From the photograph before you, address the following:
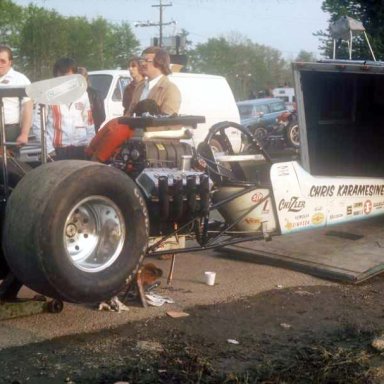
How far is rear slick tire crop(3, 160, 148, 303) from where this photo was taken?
484 centimetres

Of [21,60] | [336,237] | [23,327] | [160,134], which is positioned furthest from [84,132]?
[21,60]

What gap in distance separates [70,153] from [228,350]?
2816mm

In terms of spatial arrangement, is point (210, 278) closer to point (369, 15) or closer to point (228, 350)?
point (228, 350)

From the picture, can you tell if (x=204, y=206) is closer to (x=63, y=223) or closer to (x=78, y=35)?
(x=63, y=223)

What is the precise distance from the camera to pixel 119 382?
4.26 meters

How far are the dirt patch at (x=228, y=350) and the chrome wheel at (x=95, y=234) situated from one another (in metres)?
0.52

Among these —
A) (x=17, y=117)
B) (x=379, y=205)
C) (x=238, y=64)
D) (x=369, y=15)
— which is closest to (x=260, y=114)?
(x=369, y=15)

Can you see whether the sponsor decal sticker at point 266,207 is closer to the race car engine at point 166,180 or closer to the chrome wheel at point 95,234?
the race car engine at point 166,180

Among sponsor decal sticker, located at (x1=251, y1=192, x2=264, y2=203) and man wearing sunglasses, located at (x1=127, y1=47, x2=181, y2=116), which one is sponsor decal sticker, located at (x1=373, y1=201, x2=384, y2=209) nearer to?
sponsor decal sticker, located at (x1=251, y1=192, x2=264, y2=203)

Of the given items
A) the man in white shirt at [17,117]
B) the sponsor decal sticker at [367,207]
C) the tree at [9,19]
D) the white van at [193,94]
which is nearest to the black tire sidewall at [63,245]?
the man in white shirt at [17,117]

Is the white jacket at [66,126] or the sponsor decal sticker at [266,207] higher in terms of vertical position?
the white jacket at [66,126]

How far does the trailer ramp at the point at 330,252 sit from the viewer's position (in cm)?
720

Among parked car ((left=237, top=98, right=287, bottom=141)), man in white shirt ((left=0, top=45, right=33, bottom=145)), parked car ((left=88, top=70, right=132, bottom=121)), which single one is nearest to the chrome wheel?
man in white shirt ((left=0, top=45, right=33, bottom=145))

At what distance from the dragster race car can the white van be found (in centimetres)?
760
